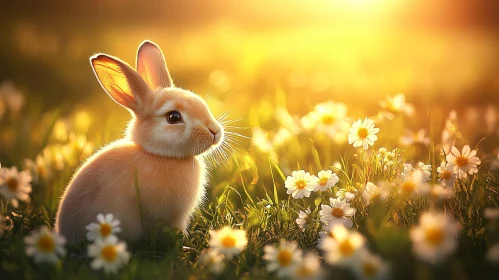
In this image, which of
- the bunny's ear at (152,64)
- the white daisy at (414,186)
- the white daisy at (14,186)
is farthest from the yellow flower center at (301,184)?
the white daisy at (14,186)

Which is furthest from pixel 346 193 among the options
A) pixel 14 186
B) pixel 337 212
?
pixel 14 186

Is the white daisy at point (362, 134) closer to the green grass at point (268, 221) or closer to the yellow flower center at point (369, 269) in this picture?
the green grass at point (268, 221)

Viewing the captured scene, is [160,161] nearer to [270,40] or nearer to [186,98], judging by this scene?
[186,98]

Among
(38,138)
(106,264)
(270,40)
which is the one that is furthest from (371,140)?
(270,40)

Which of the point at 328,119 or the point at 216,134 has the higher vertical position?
the point at 216,134

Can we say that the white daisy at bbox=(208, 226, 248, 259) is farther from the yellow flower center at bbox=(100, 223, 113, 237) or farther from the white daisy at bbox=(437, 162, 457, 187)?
the white daisy at bbox=(437, 162, 457, 187)

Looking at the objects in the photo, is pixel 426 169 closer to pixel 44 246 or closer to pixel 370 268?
pixel 370 268
